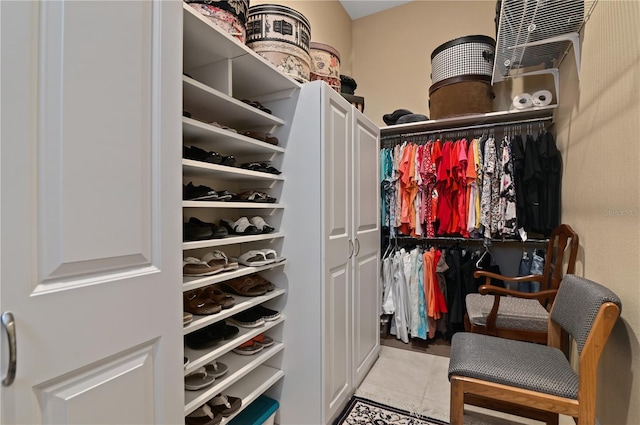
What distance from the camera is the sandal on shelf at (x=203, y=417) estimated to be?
1145 mm

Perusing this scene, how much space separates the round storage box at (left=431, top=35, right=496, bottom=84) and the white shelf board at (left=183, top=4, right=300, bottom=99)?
1.52m

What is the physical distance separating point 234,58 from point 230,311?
3.43 feet

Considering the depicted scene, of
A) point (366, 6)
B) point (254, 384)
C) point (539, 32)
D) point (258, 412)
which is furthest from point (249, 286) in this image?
point (366, 6)

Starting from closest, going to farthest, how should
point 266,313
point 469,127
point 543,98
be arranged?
point 266,313 → point 543,98 → point 469,127

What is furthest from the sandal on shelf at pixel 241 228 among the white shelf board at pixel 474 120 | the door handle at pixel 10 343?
the white shelf board at pixel 474 120

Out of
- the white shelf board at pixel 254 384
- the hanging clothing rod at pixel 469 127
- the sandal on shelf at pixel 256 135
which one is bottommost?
the white shelf board at pixel 254 384

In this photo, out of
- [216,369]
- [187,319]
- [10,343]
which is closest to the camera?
[10,343]

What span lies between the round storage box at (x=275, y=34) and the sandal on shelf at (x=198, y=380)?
4.57 feet

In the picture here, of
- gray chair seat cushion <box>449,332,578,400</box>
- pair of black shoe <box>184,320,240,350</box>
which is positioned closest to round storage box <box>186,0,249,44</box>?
pair of black shoe <box>184,320,240,350</box>

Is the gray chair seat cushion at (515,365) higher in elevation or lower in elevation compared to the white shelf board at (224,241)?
lower

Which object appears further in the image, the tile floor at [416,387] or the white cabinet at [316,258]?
the tile floor at [416,387]

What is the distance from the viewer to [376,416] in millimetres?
1722

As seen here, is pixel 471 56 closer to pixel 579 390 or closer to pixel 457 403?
pixel 579 390

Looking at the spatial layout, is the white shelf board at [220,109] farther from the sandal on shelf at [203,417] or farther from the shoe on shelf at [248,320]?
the sandal on shelf at [203,417]
